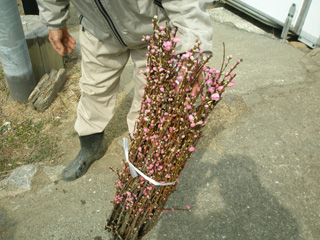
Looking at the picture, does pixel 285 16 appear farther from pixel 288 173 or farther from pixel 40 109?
pixel 40 109

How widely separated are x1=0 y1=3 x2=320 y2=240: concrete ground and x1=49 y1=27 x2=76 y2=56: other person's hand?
1.13 metres

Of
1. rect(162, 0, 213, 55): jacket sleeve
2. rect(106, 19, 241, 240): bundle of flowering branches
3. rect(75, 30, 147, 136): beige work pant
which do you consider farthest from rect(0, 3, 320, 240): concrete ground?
rect(162, 0, 213, 55): jacket sleeve

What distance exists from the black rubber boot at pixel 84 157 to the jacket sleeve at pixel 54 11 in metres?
1.02

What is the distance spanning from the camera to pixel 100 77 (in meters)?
2.48

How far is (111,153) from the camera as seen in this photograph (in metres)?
3.07

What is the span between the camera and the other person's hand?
93.8 inches

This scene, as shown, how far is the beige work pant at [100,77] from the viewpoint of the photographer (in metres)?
2.32

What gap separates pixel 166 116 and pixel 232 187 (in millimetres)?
1453

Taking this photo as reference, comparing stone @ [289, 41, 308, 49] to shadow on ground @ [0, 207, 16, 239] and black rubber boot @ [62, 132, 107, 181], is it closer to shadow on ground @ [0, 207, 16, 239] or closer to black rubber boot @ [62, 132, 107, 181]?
black rubber boot @ [62, 132, 107, 181]

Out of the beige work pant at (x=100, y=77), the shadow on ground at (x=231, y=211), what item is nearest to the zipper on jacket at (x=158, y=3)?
the beige work pant at (x=100, y=77)

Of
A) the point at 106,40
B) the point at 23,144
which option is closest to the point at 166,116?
the point at 106,40

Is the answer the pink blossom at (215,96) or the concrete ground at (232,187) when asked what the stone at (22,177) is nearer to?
the concrete ground at (232,187)

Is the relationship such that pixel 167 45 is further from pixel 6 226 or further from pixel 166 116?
pixel 6 226

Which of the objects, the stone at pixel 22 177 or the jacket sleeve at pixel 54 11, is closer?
the jacket sleeve at pixel 54 11
